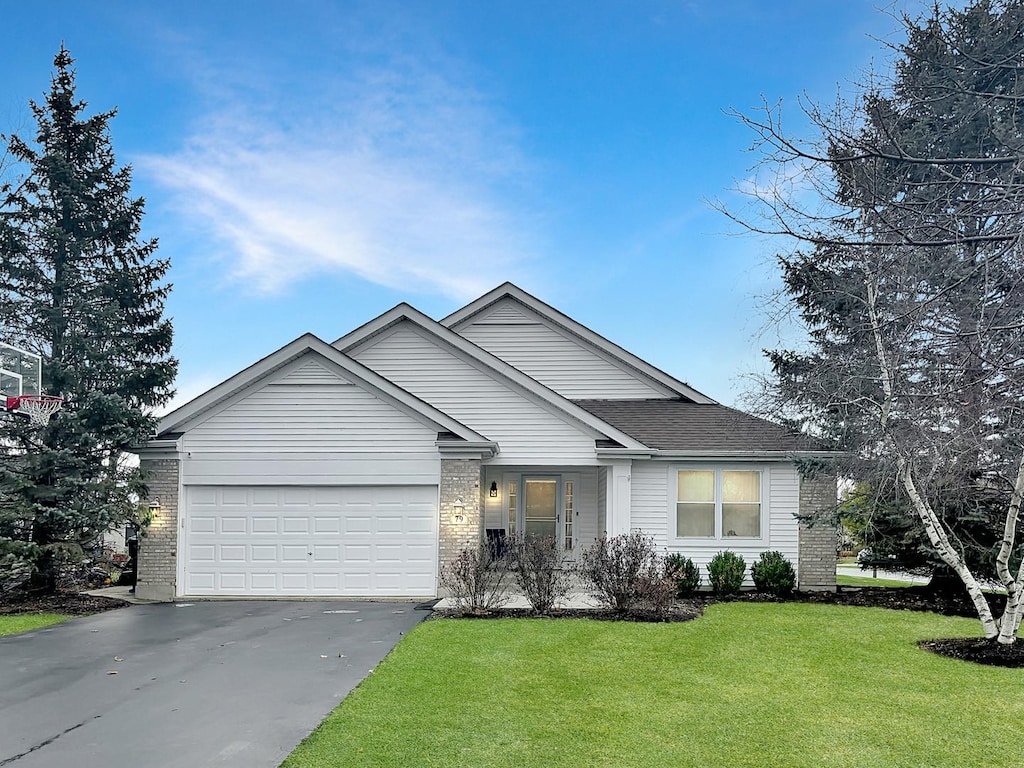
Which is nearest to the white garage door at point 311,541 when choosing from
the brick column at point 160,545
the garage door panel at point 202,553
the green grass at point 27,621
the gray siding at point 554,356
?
the garage door panel at point 202,553

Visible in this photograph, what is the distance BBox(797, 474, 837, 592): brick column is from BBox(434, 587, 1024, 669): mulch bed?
365 millimetres

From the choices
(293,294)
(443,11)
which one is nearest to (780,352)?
(443,11)

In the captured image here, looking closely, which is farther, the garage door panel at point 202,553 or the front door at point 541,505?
the front door at point 541,505

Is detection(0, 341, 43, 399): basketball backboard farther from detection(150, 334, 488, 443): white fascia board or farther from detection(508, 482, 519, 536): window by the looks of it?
detection(508, 482, 519, 536): window

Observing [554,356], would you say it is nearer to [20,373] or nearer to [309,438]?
[309,438]

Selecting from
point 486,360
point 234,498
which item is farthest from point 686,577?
point 234,498

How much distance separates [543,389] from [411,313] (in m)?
3.51

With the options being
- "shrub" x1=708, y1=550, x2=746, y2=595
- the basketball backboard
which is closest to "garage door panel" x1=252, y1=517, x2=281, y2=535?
the basketball backboard

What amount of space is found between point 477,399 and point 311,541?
444 cm

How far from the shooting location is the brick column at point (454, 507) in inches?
562

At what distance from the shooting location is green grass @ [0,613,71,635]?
37.9 ft

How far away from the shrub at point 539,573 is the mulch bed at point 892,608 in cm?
27

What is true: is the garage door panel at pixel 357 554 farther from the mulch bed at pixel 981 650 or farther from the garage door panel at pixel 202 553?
the mulch bed at pixel 981 650

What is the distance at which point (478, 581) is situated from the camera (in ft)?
40.2
